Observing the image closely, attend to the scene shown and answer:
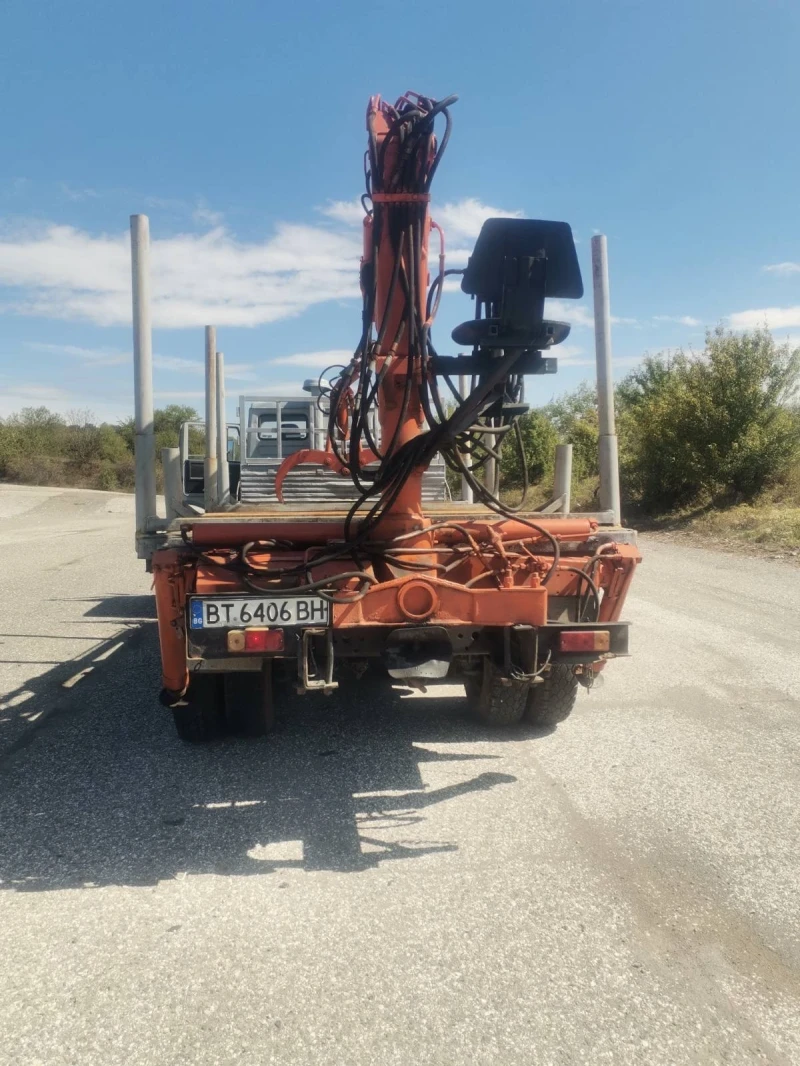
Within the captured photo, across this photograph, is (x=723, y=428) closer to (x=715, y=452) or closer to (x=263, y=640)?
(x=715, y=452)

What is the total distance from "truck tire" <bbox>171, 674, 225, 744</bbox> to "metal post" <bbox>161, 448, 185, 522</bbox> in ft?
3.67

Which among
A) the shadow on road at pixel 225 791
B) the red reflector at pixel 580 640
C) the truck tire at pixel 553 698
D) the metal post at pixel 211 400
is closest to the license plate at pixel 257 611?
the shadow on road at pixel 225 791

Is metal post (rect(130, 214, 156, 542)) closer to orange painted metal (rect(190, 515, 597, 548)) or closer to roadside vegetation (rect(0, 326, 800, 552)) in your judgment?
orange painted metal (rect(190, 515, 597, 548))

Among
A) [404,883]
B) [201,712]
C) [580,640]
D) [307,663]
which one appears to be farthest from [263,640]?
[580,640]

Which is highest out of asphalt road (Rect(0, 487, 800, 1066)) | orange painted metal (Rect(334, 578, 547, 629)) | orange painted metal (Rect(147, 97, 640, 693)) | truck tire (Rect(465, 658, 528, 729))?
orange painted metal (Rect(147, 97, 640, 693))

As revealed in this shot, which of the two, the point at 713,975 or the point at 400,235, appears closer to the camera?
the point at 713,975

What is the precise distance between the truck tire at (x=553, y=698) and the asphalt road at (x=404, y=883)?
12 cm

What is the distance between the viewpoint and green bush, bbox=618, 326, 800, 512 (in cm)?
2098

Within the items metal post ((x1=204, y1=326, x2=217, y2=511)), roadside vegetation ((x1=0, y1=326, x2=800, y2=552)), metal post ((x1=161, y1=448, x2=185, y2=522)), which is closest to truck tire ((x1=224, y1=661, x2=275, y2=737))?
metal post ((x1=161, y1=448, x2=185, y2=522))

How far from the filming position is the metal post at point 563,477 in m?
5.36

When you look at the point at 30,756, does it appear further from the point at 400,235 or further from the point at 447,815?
the point at 400,235

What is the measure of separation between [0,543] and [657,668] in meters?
18.8

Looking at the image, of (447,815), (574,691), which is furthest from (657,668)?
(447,815)

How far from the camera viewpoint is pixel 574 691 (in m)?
4.96
